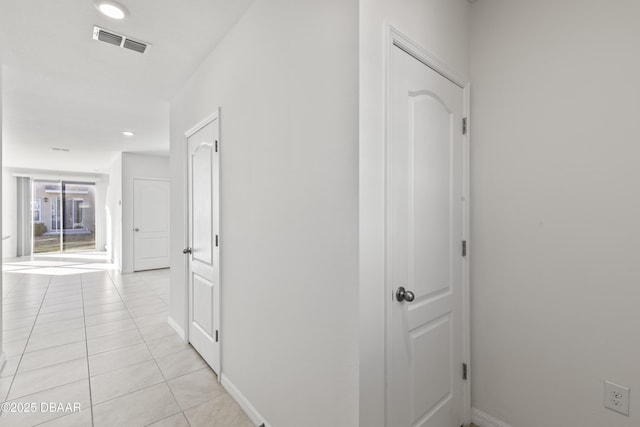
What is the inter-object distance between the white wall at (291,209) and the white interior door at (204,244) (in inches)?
6.3

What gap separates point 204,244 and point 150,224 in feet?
16.5

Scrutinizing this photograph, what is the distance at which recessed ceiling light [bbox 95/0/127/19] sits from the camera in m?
1.79

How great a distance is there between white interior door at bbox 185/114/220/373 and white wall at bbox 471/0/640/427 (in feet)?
6.25

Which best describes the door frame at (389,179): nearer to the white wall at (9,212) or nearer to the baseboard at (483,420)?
the baseboard at (483,420)

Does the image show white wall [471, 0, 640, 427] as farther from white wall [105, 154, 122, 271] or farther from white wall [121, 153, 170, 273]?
white wall [105, 154, 122, 271]

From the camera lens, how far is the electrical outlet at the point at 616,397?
1.32m

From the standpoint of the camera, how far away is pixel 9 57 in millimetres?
2434

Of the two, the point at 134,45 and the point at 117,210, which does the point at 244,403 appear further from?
the point at 117,210

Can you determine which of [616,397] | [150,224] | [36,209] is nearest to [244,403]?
[616,397]

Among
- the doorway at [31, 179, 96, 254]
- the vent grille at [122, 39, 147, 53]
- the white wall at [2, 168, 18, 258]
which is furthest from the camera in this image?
the doorway at [31, 179, 96, 254]

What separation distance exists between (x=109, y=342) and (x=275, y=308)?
2454 millimetres

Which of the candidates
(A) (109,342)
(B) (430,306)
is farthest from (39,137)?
(B) (430,306)

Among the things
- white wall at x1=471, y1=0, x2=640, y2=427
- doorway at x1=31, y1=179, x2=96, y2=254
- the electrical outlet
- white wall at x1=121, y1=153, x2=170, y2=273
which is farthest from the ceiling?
doorway at x1=31, y1=179, x2=96, y2=254

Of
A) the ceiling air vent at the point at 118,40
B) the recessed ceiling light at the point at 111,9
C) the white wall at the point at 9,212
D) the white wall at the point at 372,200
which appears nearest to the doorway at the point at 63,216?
the white wall at the point at 9,212
